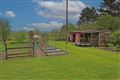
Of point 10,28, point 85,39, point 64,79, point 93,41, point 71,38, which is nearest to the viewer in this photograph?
point 64,79

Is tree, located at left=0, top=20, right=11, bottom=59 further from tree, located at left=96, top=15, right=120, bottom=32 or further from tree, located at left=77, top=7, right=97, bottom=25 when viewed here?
tree, located at left=77, top=7, right=97, bottom=25

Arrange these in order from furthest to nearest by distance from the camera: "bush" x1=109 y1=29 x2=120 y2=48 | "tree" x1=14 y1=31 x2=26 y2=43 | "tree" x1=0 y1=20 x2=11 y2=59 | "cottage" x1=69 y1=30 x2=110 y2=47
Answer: "tree" x1=0 y1=20 x2=11 y2=59 → "tree" x1=14 y1=31 x2=26 y2=43 → "cottage" x1=69 y1=30 x2=110 y2=47 → "bush" x1=109 y1=29 x2=120 y2=48

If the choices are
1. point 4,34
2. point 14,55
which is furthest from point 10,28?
point 14,55

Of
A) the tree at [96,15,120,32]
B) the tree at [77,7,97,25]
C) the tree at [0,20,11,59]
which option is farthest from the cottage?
the tree at [77,7,97,25]

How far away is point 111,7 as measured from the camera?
49.8 m

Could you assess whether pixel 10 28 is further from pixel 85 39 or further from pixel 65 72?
pixel 65 72

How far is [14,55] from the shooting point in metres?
15.7

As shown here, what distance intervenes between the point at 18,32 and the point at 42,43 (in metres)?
15.3

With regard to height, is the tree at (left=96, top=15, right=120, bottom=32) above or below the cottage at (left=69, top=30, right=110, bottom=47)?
above

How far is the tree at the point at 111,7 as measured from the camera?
48844 mm

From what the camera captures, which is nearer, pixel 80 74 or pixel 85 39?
pixel 80 74

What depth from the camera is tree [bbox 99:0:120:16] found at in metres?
48.8

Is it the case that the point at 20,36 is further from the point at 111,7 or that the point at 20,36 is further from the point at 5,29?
the point at 111,7

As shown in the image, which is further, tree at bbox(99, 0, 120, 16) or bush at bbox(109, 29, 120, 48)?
tree at bbox(99, 0, 120, 16)
